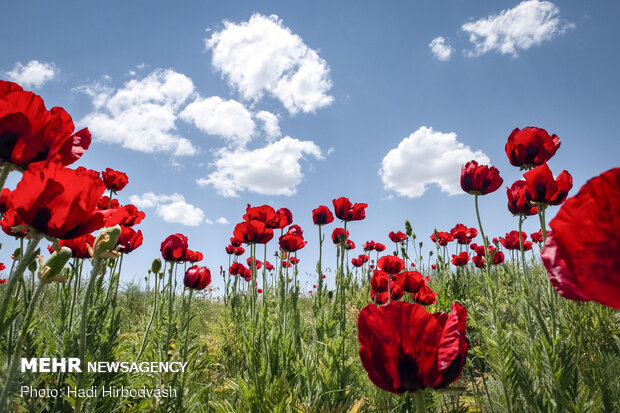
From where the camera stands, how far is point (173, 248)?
3090 millimetres

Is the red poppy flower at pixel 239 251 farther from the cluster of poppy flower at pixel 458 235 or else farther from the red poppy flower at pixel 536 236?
the red poppy flower at pixel 536 236

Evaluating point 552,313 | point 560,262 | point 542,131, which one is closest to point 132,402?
point 552,313

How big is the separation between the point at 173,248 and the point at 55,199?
7.18 feet

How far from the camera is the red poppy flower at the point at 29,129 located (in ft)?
3.29

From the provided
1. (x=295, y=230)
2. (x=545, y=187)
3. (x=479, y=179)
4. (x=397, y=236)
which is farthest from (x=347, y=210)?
(x=397, y=236)

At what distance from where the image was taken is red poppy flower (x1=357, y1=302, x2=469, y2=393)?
2.87 feet

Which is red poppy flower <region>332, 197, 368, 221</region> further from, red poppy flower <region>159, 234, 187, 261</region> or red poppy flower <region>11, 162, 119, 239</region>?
red poppy flower <region>11, 162, 119, 239</region>

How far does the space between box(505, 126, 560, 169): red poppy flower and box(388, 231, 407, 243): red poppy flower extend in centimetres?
456

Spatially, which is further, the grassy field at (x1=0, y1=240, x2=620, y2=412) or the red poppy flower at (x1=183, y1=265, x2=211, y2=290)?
the red poppy flower at (x1=183, y1=265, x2=211, y2=290)

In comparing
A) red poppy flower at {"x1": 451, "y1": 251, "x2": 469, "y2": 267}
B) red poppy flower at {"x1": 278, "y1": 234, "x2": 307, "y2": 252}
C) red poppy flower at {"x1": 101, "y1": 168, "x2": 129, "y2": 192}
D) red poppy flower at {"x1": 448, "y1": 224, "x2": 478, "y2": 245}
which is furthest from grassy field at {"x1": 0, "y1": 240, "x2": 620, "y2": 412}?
red poppy flower at {"x1": 448, "y1": 224, "x2": 478, "y2": 245}

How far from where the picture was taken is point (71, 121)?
1118mm

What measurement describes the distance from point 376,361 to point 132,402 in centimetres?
223

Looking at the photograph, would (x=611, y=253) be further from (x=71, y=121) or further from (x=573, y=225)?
(x=71, y=121)

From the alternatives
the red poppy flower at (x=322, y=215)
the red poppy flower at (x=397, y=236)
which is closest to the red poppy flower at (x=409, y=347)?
the red poppy flower at (x=322, y=215)
